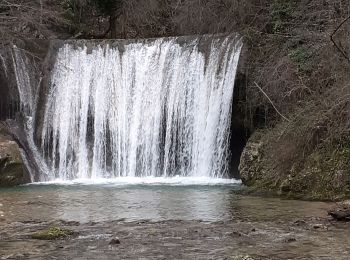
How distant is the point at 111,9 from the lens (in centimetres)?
2697

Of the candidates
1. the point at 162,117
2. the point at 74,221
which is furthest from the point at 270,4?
the point at 74,221

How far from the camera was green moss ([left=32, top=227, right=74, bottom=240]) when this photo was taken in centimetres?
877

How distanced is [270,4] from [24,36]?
9392 millimetres

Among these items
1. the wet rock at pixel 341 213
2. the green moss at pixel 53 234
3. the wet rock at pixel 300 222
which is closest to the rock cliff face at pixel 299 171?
the wet rock at pixel 341 213

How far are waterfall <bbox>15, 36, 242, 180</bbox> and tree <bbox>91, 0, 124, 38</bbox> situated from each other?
186 inches

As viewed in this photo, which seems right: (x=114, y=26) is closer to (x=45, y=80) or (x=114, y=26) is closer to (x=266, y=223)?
(x=45, y=80)

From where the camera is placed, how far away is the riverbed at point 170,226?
7.82 metres

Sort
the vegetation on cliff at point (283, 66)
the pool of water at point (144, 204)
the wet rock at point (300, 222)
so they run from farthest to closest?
the vegetation on cliff at point (283, 66) < the pool of water at point (144, 204) < the wet rock at point (300, 222)

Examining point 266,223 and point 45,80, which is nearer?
point 266,223

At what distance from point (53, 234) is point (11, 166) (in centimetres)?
1037

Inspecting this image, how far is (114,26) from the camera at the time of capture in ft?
Answer: 90.3

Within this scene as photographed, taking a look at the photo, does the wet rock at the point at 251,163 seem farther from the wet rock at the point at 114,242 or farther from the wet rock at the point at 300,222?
the wet rock at the point at 114,242

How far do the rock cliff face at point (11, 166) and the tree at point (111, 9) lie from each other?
950 centimetres

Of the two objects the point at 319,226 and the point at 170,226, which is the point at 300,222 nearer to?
the point at 319,226
